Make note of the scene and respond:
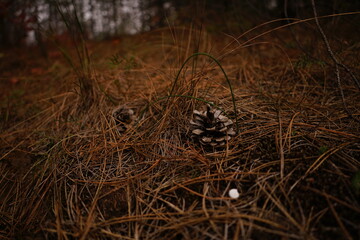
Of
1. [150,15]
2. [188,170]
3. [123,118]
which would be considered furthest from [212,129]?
[150,15]

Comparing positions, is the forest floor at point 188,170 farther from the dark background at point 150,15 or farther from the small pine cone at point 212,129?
the dark background at point 150,15

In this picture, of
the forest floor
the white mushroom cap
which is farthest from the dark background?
the white mushroom cap

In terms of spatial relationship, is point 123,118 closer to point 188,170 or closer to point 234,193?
point 188,170

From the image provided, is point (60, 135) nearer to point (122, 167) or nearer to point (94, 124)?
point (94, 124)

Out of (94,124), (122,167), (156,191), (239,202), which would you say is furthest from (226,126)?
(94,124)

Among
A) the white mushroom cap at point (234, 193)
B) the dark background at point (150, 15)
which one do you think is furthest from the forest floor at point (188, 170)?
the dark background at point (150, 15)

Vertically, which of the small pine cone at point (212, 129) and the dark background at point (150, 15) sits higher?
the dark background at point (150, 15)

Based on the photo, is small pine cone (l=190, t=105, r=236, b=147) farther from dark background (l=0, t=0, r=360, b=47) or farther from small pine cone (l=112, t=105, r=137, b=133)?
dark background (l=0, t=0, r=360, b=47)

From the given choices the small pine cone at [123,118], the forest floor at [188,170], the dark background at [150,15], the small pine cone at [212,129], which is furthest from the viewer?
the dark background at [150,15]

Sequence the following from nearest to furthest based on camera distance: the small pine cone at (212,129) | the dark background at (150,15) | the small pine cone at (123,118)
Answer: the small pine cone at (212,129), the small pine cone at (123,118), the dark background at (150,15)
